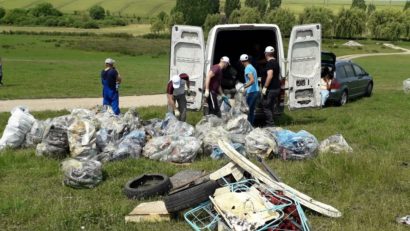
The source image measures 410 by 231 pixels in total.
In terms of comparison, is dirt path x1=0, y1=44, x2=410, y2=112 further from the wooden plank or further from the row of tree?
the row of tree

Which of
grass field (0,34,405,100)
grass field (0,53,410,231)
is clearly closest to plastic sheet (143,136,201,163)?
grass field (0,53,410,231)

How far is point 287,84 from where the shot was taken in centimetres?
1162

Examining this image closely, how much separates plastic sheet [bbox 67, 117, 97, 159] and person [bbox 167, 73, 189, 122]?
9.06 feet

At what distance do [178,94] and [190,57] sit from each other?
942 millimetres

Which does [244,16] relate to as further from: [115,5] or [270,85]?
[270,85]

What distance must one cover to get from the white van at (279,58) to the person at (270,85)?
0.43 meters

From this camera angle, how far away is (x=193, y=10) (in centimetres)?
13175

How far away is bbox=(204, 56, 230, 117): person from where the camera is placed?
10.9 m

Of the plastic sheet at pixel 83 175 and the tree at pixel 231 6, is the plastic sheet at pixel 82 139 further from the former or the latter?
the tree at pixel 231 6

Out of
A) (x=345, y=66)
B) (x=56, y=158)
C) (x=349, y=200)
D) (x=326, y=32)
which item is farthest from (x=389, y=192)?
(x=326, y=32)

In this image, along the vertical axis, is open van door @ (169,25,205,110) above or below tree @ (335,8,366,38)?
above

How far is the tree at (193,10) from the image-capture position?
131 meters

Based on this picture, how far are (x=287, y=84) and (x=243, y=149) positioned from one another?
11.7ft

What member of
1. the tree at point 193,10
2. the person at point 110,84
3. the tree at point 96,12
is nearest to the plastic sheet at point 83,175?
the person at point 110,84
